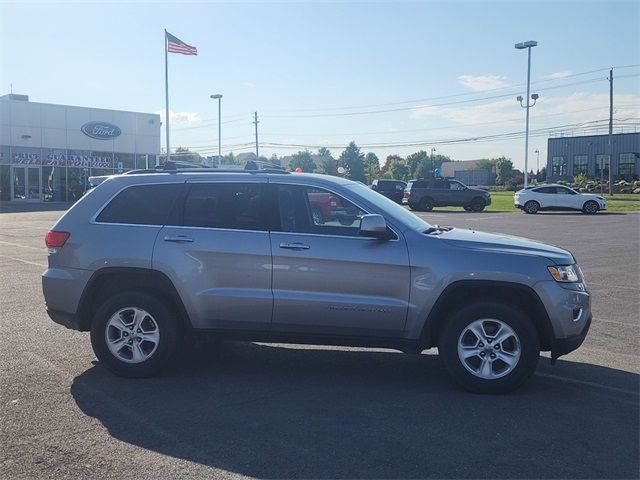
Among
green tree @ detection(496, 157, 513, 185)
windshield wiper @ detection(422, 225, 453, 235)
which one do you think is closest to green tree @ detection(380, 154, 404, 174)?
green tree @ detection(496, 157, 513, 185)

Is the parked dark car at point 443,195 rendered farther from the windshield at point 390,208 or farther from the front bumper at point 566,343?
the front bumper at point 566,343

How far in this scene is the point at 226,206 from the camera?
6.08m

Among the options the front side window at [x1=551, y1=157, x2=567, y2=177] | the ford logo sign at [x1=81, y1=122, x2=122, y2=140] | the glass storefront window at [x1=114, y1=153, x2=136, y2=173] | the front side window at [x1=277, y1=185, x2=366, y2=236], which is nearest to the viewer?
the front side window at [x1=277, y1=185, x2=366, y2=236]

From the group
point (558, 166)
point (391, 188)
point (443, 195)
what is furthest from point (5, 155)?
point (558, 166)

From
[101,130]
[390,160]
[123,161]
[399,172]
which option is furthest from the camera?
[390,160]

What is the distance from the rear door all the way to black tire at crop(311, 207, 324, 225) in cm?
42

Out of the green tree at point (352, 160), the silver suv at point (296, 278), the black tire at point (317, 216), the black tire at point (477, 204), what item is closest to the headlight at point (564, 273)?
the silver suv at point (296, 278)

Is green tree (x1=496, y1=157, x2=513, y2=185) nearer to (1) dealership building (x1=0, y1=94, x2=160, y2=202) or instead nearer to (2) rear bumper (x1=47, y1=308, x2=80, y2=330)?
(1) dealership building (x1=0, y1=94, x2=160, y2=202)

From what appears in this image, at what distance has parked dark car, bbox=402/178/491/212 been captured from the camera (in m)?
38.8

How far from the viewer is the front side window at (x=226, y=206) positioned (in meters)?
5.98

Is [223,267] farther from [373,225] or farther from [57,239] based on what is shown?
[57,239]

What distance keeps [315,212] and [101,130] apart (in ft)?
151

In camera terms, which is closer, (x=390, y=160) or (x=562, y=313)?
(x=562, y=313)

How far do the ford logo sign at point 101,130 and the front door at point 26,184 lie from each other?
4.40m
